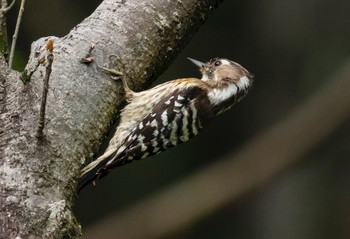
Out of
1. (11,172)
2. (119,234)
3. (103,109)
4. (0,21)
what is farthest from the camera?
(119,234)

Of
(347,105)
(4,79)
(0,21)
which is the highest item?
(0,21)

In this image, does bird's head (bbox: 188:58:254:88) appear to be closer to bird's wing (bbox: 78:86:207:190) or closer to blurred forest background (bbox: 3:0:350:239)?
bird's wing (bbox: 78:86:207:190)

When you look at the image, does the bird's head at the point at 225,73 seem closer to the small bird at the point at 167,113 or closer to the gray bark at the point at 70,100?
the small bird at the point at 167,113

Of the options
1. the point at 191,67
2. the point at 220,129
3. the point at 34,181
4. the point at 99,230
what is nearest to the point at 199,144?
the point at 220,129

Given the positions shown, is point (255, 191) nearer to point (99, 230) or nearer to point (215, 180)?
point (215, 180)

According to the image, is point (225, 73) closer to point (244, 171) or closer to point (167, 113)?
point (167, 113)

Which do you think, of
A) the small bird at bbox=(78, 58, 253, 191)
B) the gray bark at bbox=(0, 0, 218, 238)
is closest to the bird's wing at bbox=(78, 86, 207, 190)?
the small bird at bbox=(78, 58, 253, 191)
